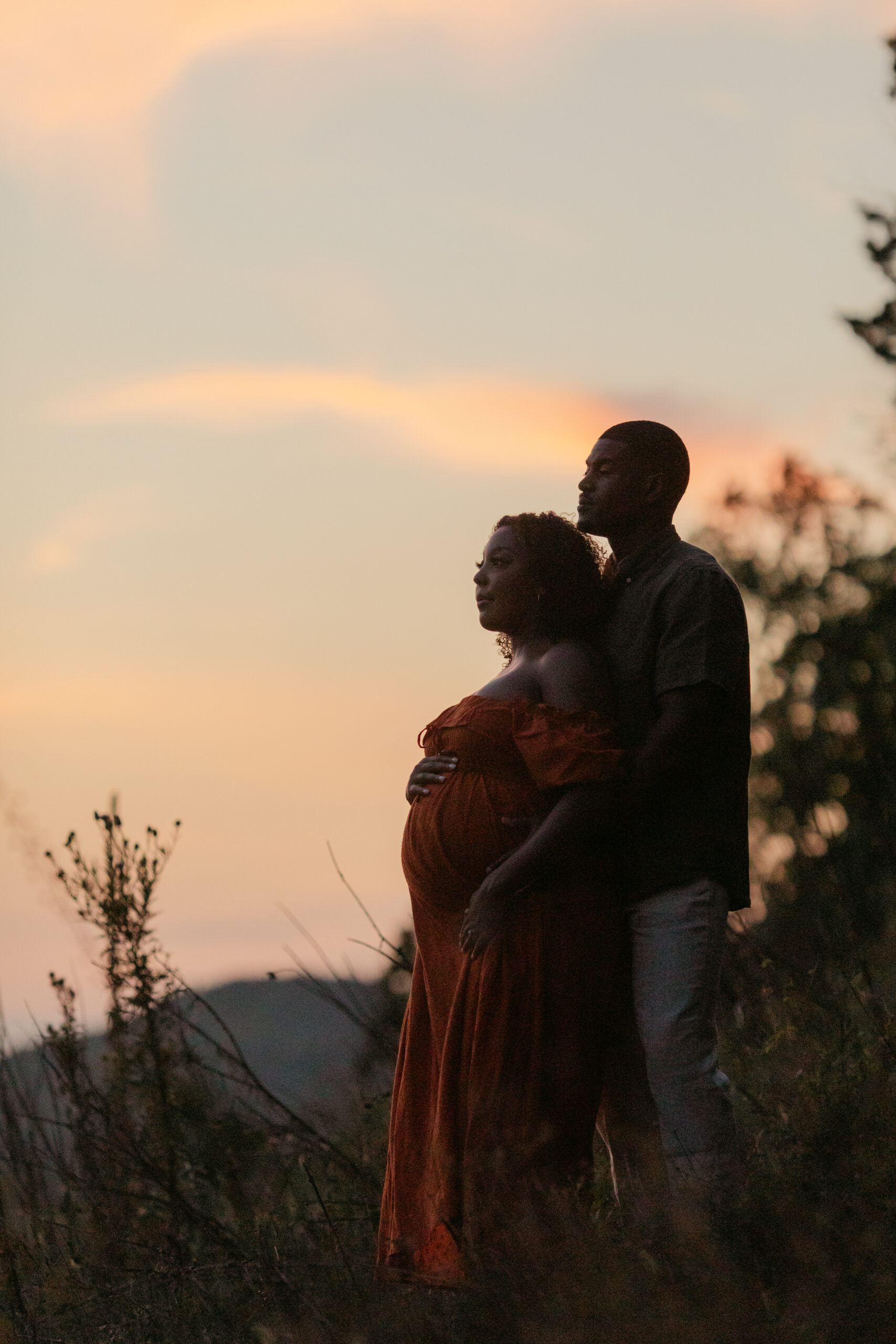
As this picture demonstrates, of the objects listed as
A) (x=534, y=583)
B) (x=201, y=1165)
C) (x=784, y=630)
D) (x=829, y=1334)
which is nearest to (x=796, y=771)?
(x=784, y=630)

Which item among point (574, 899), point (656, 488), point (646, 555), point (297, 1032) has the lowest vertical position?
point (297, 1032)

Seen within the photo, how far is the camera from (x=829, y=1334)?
2.97m

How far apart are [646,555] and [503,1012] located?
130 centimetres

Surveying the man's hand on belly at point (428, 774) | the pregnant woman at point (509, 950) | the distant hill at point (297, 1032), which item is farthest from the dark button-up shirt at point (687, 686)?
the distant hill at point (297, 1032)

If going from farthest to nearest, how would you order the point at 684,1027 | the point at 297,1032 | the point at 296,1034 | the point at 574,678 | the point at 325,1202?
1. the point at 297,1032
2. the point at 296,1034
3. the point at 325,1202
4. the point at 574,678
5. the point at 684,1027

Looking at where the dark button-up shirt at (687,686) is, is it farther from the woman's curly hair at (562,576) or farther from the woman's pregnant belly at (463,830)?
the woman's pregnant belly at (463,830)

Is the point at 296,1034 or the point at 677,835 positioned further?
the point at 296,1034

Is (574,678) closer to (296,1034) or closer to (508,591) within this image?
(508,591)

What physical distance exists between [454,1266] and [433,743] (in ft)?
4.50

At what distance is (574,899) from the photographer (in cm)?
416

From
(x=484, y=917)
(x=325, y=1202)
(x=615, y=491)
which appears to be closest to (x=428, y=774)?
(x=484, y=917)

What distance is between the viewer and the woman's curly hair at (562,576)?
14.4 ft

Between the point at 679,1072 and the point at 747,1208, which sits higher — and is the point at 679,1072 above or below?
above

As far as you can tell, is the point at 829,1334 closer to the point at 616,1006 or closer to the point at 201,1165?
the point at 616,1006
